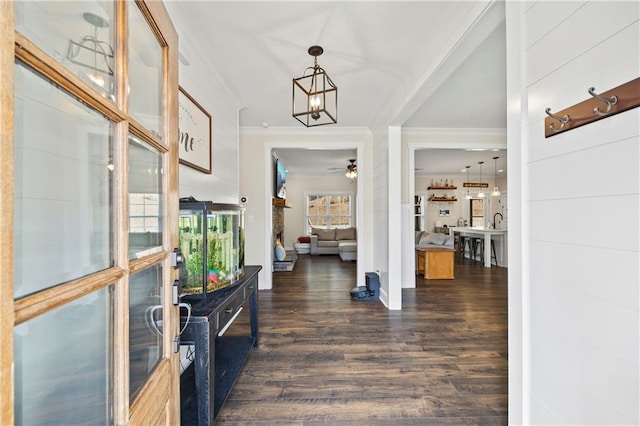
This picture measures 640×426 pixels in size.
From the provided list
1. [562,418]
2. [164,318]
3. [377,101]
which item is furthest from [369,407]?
[377,101]

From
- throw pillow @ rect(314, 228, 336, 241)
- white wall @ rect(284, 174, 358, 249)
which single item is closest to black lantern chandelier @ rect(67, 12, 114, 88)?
Result: throw pillow @ rect(314, 228, 336, 241)

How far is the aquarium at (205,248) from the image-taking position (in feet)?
5.29

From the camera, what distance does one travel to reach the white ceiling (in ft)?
6.23

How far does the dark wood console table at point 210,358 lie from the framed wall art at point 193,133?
95cm

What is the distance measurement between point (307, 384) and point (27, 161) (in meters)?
2.05

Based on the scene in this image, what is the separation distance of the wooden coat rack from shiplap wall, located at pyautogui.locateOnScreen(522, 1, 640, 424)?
0.02 meters

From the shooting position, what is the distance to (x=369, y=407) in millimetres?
1835

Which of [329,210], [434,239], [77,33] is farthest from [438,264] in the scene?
[77,33]

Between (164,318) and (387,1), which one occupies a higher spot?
Result: (387,1)

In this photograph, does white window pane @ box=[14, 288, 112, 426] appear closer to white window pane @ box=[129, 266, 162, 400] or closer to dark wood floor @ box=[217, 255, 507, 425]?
white window pane @ box=[129, 266, 162, 400]

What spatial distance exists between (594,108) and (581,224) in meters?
0.37

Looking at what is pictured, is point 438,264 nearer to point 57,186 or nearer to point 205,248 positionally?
point 205,248

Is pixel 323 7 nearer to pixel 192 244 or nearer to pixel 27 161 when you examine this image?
pixel 192 244

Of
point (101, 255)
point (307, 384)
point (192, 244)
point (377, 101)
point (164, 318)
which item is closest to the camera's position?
point (101, 255)
